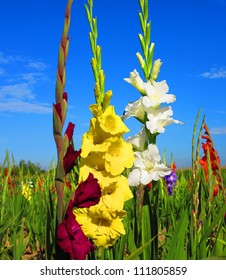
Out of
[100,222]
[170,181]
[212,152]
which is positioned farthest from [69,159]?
[170,181]

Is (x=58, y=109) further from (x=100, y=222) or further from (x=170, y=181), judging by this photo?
(x=170, y=181)

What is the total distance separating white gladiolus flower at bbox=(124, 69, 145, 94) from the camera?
166 cm

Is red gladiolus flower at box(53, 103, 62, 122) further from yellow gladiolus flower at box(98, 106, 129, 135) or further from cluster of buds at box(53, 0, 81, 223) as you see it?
yellow gladiolus flower at box(98, 106, 129, 135)

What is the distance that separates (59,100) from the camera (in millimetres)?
983

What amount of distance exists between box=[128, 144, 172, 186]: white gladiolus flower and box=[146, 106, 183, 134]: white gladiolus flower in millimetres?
72

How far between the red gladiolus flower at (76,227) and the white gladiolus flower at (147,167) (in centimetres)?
50

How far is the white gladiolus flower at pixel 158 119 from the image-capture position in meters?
1.55

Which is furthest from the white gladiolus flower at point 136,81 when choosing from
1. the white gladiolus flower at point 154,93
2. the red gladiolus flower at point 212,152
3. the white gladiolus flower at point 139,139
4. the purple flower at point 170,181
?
the purple flower at point 170,181

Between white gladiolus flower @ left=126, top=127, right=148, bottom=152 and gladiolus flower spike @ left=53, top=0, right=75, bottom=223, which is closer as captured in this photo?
gladiolus flower spike @ left=53, top=0, right=75, bottom=223

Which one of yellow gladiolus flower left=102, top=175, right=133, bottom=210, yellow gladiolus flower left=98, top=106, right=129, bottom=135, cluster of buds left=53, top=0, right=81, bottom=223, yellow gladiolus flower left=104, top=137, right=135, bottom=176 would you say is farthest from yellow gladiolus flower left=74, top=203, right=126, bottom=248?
cluster of buds left=53, top=0, right=81, bottom=223

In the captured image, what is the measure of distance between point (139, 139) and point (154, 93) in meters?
0.20
